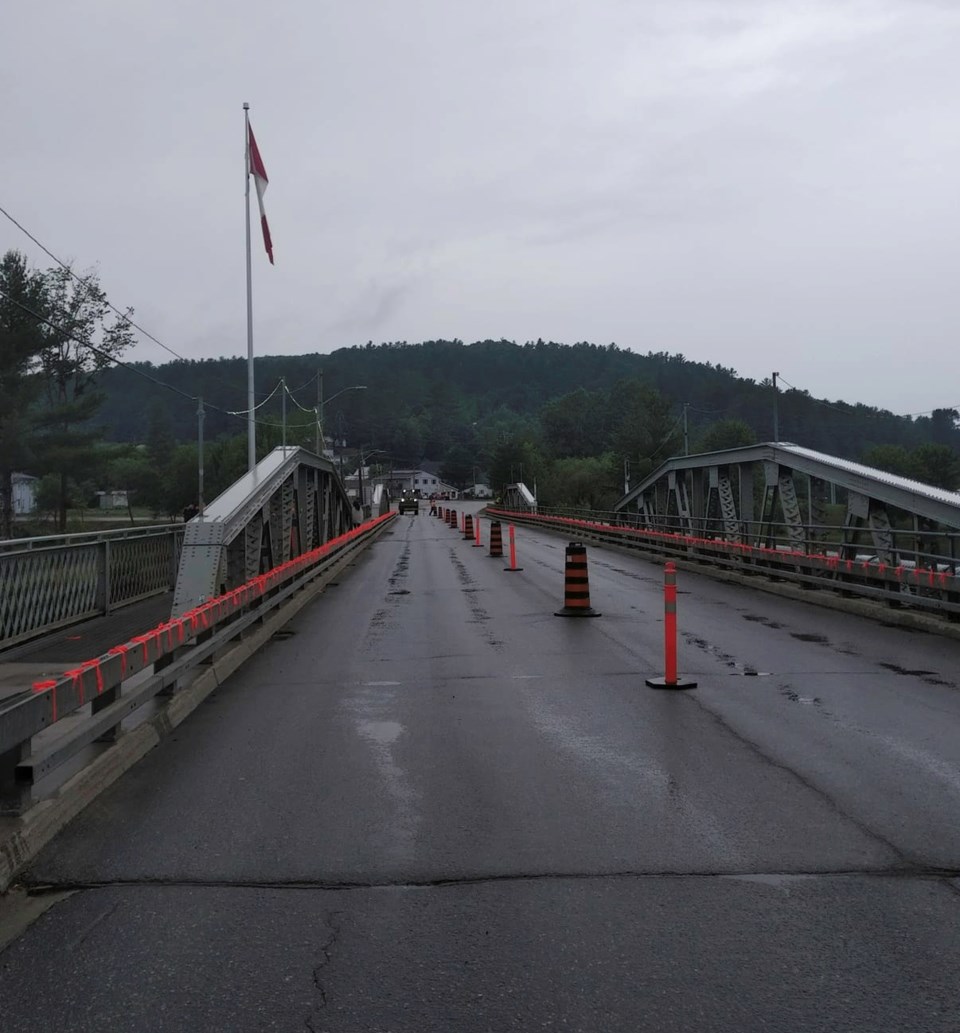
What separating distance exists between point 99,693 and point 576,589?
1060 cm

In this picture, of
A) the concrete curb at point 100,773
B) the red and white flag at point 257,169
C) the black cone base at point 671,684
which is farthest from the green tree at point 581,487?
the concrete curb at point 100,773

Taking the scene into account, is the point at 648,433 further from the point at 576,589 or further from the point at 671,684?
the point at 671,684

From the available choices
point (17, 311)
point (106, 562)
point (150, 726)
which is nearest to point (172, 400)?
point (17, 311)

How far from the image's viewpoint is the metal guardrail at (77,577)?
12.3 meters

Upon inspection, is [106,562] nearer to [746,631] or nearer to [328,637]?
[328,637]

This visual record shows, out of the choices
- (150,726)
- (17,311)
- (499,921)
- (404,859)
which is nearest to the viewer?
(499,921)

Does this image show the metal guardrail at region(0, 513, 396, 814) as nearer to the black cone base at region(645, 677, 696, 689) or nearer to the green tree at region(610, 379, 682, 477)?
the black cone base at region(645, 677, 696, 689)

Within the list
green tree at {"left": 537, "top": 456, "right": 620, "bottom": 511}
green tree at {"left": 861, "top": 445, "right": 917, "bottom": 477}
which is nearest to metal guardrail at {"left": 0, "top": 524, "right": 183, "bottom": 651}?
green tree at {"left": 537, "top": 456, "right": 620, "bottom": 511}

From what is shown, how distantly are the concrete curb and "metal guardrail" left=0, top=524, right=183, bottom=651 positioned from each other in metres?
2.76

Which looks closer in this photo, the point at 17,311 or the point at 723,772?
the point at 723,772

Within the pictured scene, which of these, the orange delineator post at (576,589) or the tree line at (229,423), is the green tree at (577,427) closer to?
the tree line at (229,423)

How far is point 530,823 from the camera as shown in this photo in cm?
574

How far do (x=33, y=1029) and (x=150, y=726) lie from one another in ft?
14.5

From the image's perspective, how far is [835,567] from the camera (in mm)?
17297
